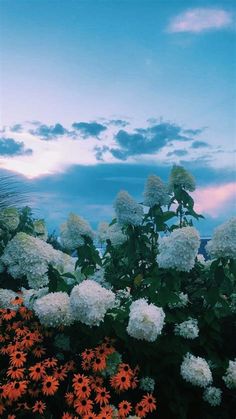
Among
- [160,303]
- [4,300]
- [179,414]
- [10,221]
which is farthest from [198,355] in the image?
[10,221]

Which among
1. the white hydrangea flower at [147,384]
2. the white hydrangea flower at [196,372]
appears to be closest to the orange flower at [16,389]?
the white hydrangea flower at [147,384]

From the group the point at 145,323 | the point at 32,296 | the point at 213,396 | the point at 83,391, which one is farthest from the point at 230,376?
the point at 32,296

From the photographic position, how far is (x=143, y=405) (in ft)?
13.3

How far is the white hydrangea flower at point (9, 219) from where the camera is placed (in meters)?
6.02

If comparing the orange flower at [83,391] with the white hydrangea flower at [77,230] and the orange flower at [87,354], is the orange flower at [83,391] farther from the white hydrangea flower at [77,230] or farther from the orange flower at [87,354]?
the white hydrangea flower at [77,230]

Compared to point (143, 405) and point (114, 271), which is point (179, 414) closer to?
point (143, 405)

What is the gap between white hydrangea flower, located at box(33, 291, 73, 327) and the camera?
4148 millimetres

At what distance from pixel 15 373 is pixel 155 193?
7.11ft

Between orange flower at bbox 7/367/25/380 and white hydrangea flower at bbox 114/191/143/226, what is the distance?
5.55ft

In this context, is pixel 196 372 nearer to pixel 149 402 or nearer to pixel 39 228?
pixel 149 402

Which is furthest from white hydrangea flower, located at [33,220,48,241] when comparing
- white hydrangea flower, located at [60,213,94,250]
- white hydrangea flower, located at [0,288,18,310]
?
white hydrangea flower, located at [60,213,94,250]

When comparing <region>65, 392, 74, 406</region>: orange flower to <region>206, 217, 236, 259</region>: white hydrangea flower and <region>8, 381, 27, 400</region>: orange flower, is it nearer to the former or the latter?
<region>8, 381, 27, 400</region>: orange flower

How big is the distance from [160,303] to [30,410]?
133 cm

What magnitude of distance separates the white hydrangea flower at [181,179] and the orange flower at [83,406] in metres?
2.27
